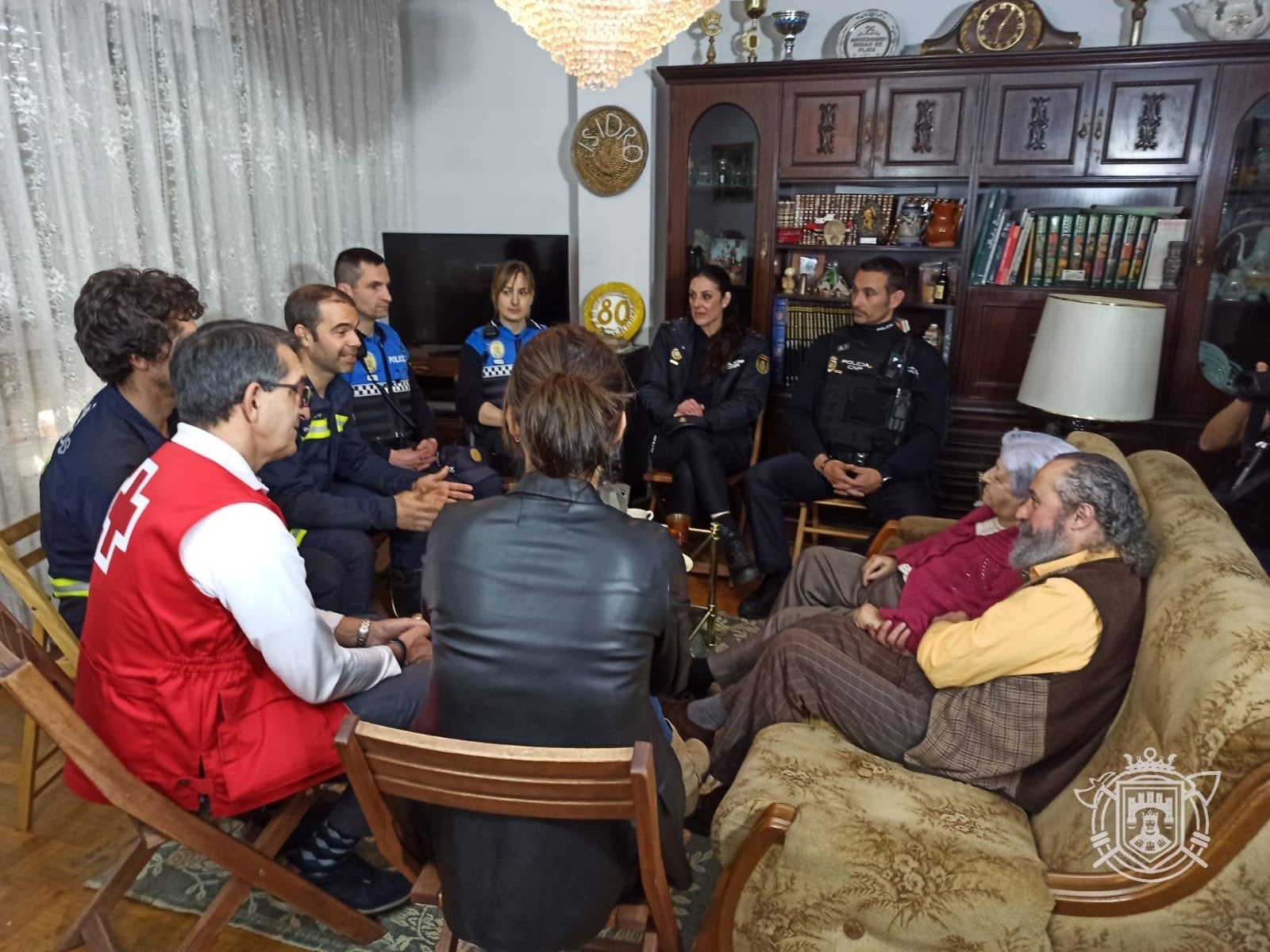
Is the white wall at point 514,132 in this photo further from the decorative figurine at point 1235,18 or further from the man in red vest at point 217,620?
the man in red vest at point 217,620

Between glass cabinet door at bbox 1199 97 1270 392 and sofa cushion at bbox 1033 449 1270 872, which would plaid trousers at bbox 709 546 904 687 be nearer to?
sofa cushion at bbox 1033 449 1270 872

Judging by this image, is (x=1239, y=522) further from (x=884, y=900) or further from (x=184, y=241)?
(x=184, y=241)

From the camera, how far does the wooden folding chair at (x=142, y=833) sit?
1.23 m

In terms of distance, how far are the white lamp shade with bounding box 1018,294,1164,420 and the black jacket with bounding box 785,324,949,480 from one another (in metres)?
0.53

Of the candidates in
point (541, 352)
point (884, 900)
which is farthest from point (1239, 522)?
point (541, 352)

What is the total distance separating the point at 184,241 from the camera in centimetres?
303

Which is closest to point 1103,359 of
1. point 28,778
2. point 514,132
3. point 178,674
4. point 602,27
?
point 602,27

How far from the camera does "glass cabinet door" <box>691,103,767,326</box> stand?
3.71 meters

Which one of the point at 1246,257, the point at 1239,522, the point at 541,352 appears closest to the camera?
the point at 541,352

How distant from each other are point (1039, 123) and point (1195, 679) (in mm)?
2777

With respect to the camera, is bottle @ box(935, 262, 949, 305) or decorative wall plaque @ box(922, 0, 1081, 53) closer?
decorative wall plaque @ box(922, 0, 1081, 53)

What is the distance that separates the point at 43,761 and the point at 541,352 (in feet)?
5.07

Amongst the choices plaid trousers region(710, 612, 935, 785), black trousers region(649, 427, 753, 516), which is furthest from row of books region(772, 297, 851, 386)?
plaid trousers region(710, 612, 935, 785)

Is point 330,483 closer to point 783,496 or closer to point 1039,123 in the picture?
point 783,496
